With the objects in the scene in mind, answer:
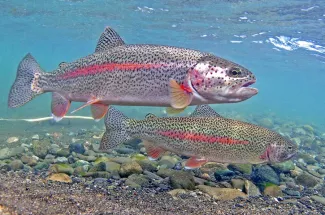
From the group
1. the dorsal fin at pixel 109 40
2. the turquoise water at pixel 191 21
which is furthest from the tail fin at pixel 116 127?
the turquoise water at pixel 191 21

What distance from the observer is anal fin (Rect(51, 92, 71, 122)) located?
479 cm

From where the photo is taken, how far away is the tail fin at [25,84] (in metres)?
4.88

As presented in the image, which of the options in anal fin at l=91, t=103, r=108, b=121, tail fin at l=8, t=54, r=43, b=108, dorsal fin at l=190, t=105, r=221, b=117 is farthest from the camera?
dorsal fin at l=190, t=105, r=221, b=117

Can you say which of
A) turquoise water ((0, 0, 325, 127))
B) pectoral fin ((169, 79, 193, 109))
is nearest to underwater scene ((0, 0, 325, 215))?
pectoral fin ((169, 79, 193, 109))

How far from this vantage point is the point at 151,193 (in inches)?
191

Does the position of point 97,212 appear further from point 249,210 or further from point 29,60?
point 29,60

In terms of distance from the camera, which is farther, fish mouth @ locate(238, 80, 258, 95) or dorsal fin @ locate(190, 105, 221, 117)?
dorsal fin @ locate(190, 105, 221, 117)

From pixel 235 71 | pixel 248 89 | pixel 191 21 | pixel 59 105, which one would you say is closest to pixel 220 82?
pixel 235 71

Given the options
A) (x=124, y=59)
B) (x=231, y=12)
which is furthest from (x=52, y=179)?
(x=231, y=12)

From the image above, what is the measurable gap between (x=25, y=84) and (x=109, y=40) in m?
1.52

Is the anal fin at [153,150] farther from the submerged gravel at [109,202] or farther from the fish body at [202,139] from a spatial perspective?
the submerged gravel at [109,202]

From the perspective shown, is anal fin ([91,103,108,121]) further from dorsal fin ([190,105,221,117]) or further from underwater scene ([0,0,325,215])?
dorsal fin ([190,105,221,117])

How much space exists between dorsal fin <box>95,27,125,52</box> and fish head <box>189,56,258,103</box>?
138cm

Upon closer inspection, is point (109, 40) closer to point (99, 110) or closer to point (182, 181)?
point (99, 110)
